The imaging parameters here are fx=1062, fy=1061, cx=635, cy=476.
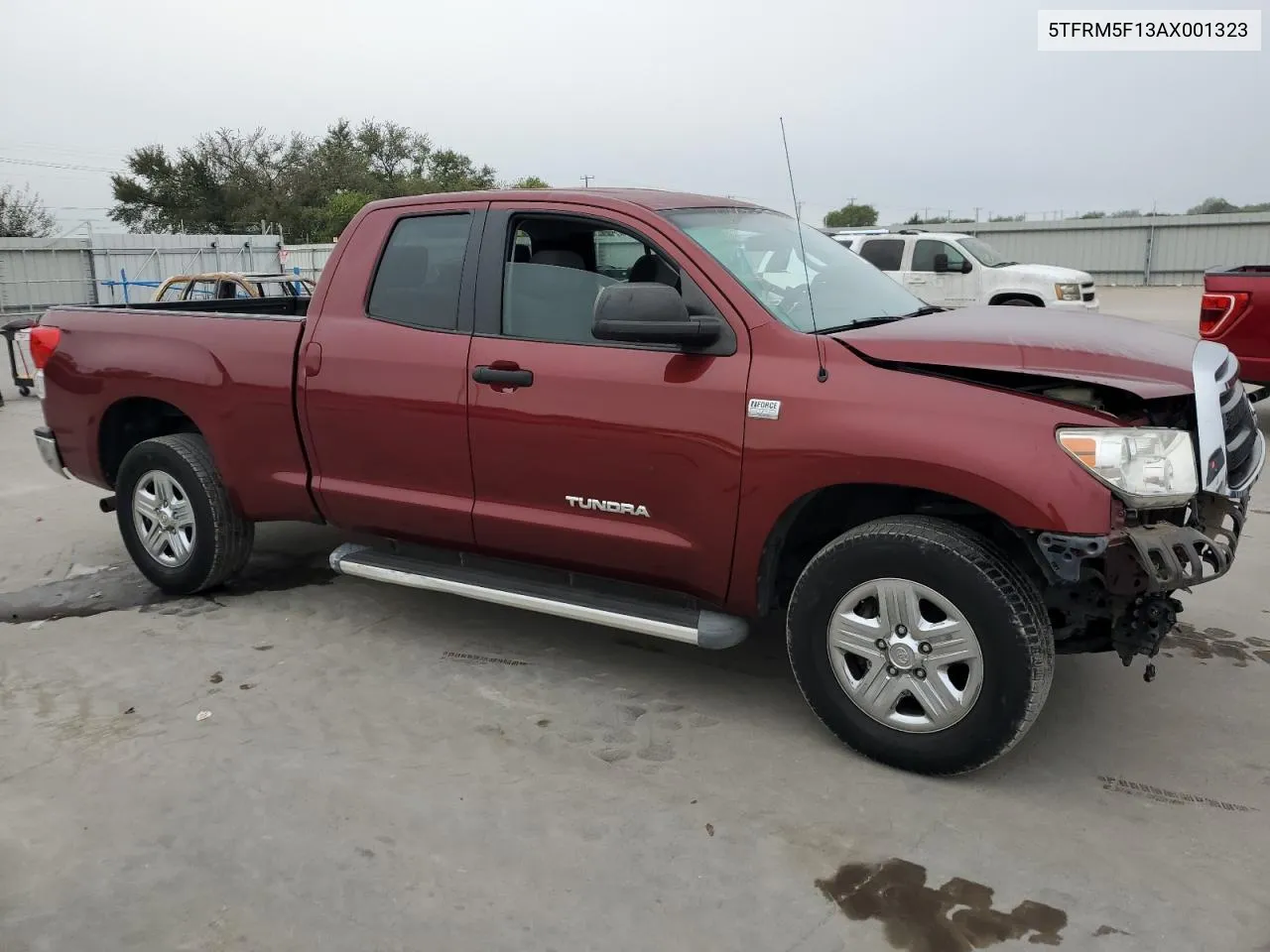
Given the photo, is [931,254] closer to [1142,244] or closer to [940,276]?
[940,276]

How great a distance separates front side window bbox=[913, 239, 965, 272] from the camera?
601 inches

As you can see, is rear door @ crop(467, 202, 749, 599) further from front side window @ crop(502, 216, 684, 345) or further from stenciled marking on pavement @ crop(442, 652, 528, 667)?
stenciled marking on pavement @ crop(442, 652, 528, 667)

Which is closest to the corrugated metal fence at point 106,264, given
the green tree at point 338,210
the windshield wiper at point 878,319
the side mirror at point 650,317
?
the green tree at point 338,210

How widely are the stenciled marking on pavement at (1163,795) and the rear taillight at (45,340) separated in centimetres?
523

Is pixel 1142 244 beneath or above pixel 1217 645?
above

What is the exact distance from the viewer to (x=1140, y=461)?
3.15 m

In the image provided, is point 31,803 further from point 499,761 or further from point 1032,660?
point 1032,660

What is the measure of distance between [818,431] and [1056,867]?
1470 mm

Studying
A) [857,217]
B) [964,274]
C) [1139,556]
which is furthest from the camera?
[857,217]

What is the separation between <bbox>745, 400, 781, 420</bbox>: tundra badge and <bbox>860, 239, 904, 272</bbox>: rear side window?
41.5ft

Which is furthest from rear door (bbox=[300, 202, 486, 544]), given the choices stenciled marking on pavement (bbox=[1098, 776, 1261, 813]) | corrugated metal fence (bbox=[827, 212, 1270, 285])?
corrugated metal fence (bbox=[827, 212, 1270, 285])

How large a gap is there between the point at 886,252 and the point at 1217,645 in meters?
11.8

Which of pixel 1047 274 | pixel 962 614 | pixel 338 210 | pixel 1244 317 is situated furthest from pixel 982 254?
pixel 338 210

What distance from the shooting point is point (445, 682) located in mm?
4332
